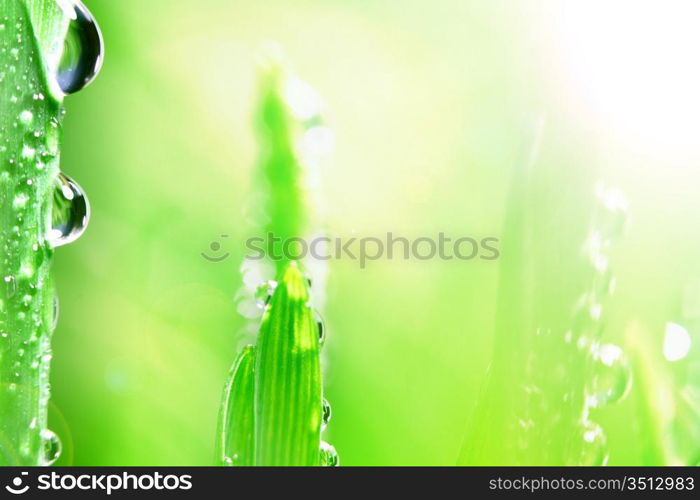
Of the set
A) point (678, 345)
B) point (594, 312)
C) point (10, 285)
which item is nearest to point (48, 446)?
point (10, 285)

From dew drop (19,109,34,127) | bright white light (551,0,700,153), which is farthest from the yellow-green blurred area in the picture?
dew drop (19,109,34,127)

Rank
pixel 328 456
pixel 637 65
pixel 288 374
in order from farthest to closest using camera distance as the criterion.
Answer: pixel 637 65, pixel 328 456, pixel 288 374

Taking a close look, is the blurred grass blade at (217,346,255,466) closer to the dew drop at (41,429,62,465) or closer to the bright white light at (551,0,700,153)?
the dew drop at (41,429,62,465)

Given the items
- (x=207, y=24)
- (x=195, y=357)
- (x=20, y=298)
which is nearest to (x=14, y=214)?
(x=20, y=298)

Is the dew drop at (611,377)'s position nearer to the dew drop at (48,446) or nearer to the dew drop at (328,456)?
the dew drop at (328,456)

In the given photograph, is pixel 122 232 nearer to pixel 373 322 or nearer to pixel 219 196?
pixel 219 196

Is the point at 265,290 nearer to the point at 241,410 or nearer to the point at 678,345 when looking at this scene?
the point at 241,410

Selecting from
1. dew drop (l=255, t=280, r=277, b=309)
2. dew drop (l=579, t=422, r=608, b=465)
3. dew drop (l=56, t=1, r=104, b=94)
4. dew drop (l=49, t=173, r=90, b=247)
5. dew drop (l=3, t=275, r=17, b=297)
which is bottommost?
dew drop (l=579, t=422, r=608, b=465)
